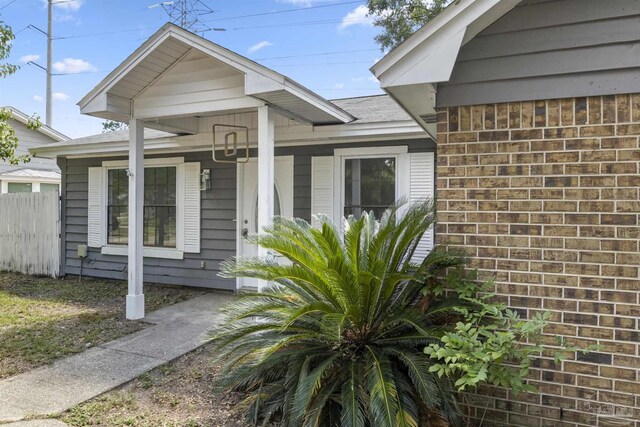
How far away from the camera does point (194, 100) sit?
5199mm

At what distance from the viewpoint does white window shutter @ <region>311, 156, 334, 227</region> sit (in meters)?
6.38

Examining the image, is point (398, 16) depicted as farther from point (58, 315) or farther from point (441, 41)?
point (441, 41)

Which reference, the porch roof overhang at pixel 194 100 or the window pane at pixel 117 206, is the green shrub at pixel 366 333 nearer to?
the porch roof overhang at pixel 194 100

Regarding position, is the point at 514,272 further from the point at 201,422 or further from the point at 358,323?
the point at 201,422

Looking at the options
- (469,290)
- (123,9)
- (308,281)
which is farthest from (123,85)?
(123,9)

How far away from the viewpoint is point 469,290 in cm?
289

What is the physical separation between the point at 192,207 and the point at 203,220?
1.04ft

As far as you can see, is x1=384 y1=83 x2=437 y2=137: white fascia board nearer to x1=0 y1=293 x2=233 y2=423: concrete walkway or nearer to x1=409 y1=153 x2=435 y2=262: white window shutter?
x1=409 y1=153 x2=435 y2=262: white window shutter

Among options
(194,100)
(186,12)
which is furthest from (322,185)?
(186,12)

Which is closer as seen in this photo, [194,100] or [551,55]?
[551,55]

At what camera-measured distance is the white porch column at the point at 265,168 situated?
15.7 feet

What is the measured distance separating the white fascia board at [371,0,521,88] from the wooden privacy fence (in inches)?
336

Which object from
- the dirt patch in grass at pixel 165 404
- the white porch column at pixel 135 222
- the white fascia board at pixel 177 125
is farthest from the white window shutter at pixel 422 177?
the white porch column at pixel 135 222

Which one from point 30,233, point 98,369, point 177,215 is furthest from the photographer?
point 30,233
